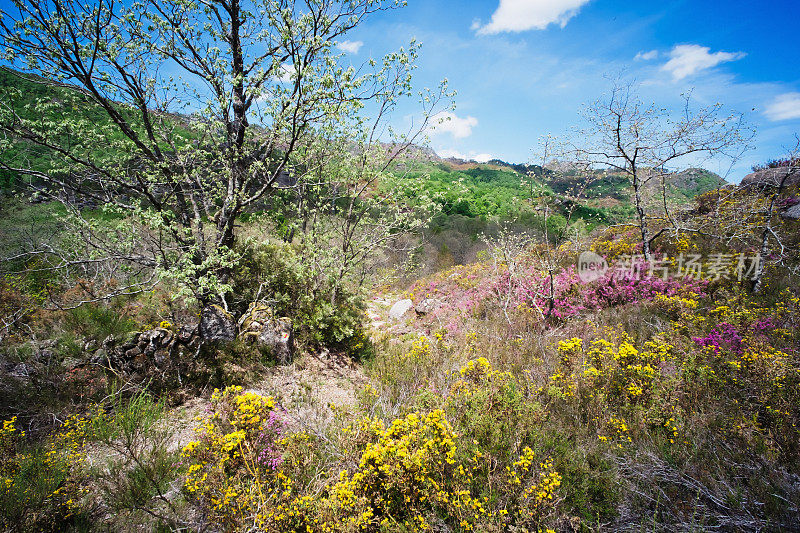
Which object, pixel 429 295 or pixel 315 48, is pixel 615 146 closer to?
pixel 429 295

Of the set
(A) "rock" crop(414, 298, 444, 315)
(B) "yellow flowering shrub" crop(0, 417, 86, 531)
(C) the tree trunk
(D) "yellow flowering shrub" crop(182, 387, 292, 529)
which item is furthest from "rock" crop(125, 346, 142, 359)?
(C) the tree trunk

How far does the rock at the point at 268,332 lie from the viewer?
16.6ft

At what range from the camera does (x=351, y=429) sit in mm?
3002

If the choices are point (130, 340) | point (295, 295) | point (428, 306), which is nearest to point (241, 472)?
point (130, 340)

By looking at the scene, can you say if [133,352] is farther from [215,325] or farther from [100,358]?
[215,325]

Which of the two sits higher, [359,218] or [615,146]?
[615,146]

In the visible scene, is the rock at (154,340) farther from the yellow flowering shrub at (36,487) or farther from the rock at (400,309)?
the rock at (400,309)

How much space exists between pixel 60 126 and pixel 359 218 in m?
4.06

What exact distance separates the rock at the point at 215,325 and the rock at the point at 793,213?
1562 cm

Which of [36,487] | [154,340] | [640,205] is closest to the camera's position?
[36,487]

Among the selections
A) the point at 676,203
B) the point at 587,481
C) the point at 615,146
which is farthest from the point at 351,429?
the point at 676,203

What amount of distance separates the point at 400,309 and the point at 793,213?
12617 millimetres

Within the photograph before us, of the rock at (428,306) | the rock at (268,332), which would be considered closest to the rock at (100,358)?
the rock at (268,332)

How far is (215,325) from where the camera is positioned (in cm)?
477
